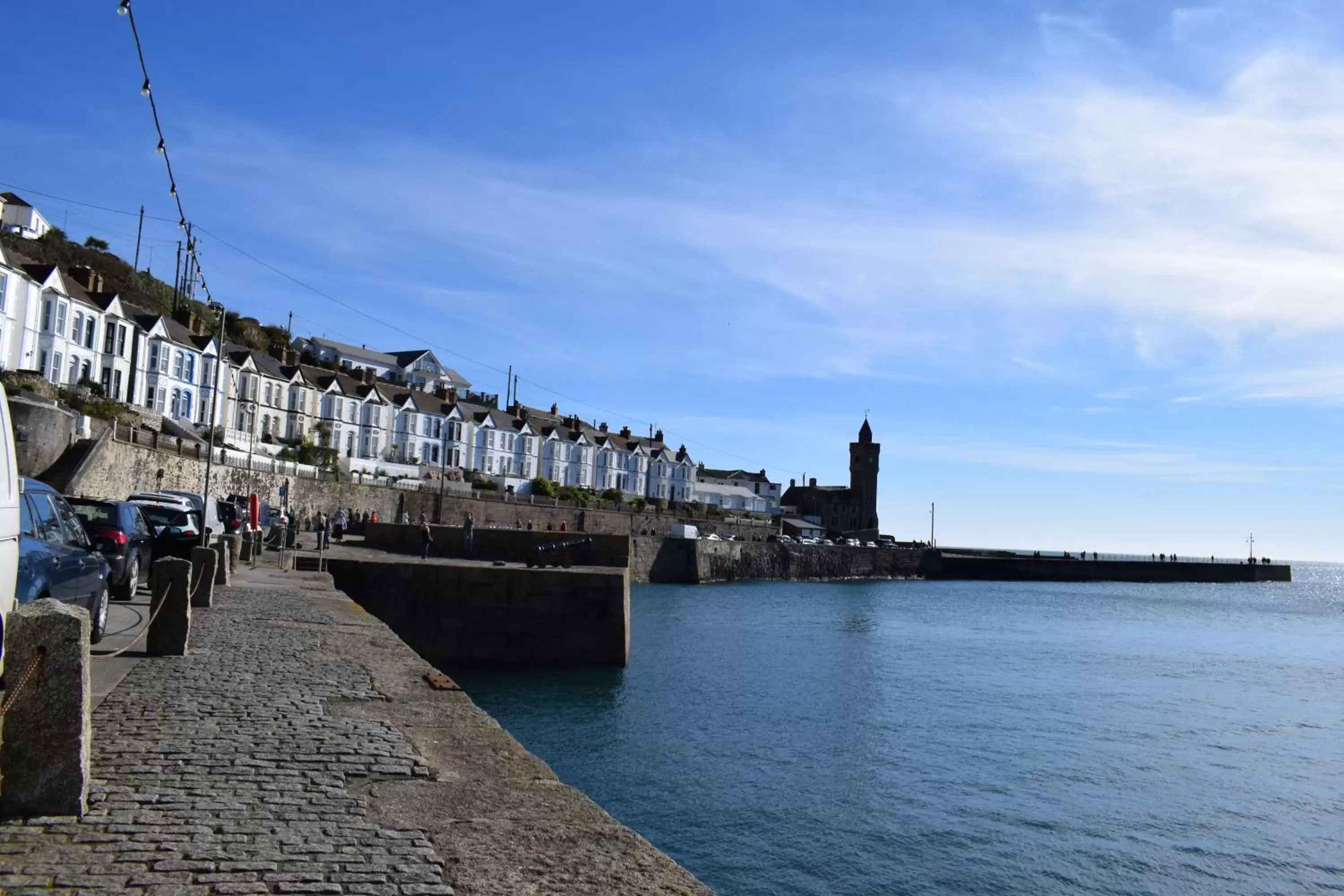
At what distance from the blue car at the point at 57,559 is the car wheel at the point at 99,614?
11 mm

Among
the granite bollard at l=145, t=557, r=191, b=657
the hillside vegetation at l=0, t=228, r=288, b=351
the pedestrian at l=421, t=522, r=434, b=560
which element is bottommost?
the granite bollard at l=145, t=557, r=191, b=657

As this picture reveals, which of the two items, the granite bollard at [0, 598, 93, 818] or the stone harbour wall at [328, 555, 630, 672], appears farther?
the stone harbour wall at [328, 555, 630, 672]

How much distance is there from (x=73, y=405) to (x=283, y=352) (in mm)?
45106

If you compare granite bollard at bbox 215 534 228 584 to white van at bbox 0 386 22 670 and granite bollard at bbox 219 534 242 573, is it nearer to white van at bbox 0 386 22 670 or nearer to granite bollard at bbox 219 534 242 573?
granite bollard at bbox 219 534 242 573

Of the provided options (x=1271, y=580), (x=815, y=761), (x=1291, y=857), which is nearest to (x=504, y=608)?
(x=815, y=761)

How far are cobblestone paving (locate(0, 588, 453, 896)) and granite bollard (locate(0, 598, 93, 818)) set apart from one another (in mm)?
155

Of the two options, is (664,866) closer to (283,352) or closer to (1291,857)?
(1291,857)

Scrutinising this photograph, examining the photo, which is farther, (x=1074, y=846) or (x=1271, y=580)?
(x=1271, y=580)

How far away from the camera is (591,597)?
103 feet

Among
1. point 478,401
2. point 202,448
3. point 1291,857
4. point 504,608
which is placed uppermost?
point 478,401

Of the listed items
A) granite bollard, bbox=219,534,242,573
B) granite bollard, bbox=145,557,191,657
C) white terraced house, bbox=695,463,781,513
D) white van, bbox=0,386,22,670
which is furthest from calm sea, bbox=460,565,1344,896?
white terraced house, bbox=695,463,781,513

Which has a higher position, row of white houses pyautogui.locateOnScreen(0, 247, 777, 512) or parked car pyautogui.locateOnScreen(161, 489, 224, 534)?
row of white houses pyautogui.locateOnScreen(0, 247, 777, 512)

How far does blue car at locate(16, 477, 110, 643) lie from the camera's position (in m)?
9.92

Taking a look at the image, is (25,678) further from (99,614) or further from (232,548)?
(232,548)
